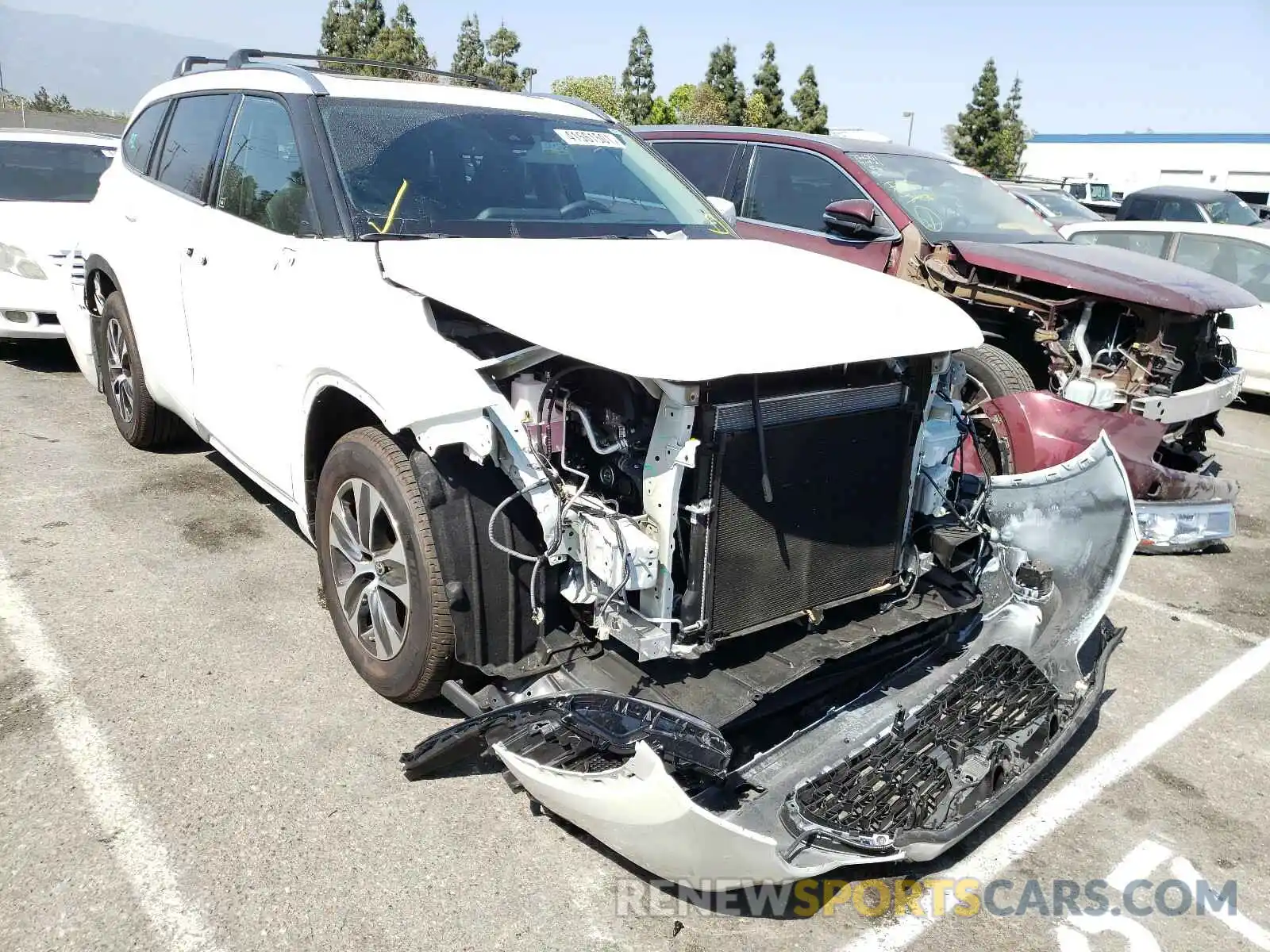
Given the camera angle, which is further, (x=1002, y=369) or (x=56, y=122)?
(x=56, y=122)

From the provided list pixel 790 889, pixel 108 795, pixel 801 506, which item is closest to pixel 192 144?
pixel 108 795

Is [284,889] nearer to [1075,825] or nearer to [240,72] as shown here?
[1075,825]

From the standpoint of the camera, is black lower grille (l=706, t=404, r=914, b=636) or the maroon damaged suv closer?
black lower grille (l=706, t=404, r=914, b=636)

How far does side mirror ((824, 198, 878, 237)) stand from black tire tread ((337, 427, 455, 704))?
13.0ft

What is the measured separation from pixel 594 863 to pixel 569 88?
40.1m

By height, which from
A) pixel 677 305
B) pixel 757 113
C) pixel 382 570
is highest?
pixel 757 113

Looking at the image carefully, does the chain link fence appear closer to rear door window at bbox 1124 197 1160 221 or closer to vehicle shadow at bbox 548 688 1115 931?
rear door window at bbox 1124 197 1160 221

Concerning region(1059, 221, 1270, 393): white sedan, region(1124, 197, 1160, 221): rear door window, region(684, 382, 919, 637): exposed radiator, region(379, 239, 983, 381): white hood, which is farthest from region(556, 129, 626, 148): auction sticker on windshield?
region(1124, 197, 1160, 221): rear door window

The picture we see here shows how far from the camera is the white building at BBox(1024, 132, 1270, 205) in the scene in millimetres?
48656

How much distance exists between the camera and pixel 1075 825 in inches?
120

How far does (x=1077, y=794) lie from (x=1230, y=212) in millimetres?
15217

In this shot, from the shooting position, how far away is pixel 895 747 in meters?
2.76

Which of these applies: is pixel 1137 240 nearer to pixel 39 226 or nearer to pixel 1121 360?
pixel 1121 360

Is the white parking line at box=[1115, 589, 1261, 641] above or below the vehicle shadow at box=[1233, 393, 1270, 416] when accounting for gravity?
above
